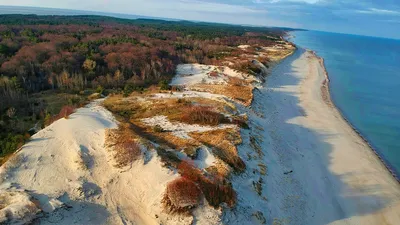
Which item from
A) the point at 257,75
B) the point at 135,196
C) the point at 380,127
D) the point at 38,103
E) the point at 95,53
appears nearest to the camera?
the point at 135,196

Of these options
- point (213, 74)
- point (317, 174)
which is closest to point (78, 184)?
point (317, 174)

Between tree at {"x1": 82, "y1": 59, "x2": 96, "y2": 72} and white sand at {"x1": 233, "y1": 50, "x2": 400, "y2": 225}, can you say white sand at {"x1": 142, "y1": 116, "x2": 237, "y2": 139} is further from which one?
tree at {"x1": 82, "y1": 59, "x2": 96, "y2": 72}

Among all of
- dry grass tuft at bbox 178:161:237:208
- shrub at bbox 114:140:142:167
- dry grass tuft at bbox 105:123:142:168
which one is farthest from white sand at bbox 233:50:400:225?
dry grass tuft at bbox 105:123:142:168

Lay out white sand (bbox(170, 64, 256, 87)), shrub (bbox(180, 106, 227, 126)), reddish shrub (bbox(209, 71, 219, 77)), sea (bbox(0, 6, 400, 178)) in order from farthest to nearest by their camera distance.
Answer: reddish shrub (bbox(209, 71, 219, 77))
white sand (bbox(170, 64, 256, 87))
sea (bbox(0, 6, 400, 178))
shrub (bbox(180, 106, 227, 126))

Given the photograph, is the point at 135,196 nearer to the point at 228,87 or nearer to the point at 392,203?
the point at 392,203

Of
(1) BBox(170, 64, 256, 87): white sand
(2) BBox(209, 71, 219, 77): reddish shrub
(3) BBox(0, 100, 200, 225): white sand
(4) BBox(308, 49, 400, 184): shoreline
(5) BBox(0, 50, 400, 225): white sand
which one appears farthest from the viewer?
(2) BBox(209, 71, 219, 77): reddish shrub

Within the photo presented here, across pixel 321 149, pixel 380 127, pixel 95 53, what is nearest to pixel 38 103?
pixel 95 53

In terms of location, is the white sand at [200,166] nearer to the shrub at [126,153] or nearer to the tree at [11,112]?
the shrub at [126,153]
